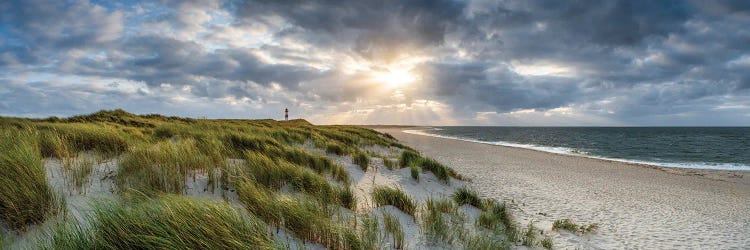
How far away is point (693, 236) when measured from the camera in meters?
7.68

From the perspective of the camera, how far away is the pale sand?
7198mm

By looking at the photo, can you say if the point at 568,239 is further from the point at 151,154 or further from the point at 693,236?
the point at 151,154

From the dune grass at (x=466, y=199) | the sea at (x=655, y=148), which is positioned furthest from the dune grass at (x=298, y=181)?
the sea at (x=655, y=148)

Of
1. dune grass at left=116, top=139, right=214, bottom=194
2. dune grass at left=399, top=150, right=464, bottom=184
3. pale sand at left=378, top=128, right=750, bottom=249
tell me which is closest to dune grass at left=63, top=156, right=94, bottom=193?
dune grass at left=116, top=139, right=214, bottom=194

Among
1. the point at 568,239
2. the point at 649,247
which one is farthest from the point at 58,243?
the point at 649,247

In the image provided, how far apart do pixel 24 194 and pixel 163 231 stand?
6.83ft

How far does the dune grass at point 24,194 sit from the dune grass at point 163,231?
487mm

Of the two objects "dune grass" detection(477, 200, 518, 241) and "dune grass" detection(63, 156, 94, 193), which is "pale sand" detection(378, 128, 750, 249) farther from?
"dune grass" detection(63, 156, 94, 193)

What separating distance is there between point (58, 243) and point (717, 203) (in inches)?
697

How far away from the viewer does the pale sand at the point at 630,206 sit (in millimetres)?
7198

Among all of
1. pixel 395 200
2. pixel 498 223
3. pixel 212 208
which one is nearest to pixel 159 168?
pixel 212 208

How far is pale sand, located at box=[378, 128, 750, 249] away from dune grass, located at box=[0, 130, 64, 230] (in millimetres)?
7537

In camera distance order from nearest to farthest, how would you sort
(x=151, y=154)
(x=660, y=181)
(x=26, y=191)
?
(x=26, y=191) → (x=151, y=154) → (x=660, y=181)

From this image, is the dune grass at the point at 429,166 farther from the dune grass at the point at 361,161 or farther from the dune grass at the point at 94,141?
the dune grass at the point at 94,141
